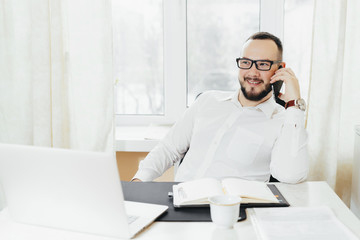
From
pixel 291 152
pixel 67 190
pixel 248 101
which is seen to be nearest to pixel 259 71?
pixel 248 101

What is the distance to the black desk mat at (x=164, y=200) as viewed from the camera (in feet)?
3.74

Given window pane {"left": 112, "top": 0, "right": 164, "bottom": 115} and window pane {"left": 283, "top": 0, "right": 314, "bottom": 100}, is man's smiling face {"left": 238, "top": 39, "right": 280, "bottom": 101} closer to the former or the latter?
window pane {"left": 283, "top": 0, "right": 314, "bottom": 100}

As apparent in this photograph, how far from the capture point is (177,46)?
2584 mm

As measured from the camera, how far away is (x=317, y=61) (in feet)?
7.09

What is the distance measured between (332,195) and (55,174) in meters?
0.89

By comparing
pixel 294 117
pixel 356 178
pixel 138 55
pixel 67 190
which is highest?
pixel 138 55

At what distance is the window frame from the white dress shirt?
2.20 ft

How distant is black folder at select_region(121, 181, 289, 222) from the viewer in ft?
3.75

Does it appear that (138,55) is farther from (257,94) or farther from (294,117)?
(294,117)

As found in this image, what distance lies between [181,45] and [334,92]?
0.97 meters

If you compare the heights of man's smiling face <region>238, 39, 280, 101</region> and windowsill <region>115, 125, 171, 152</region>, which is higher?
man's smiling face <region>238, 39, 280, 101</region>

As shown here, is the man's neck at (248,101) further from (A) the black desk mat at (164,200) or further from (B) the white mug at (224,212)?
(B) the white mug at (224,212)

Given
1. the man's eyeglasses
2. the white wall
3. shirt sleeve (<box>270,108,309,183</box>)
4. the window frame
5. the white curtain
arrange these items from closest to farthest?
shirt sleeve (<box>270,108,309,183</box>)
the man's eyeglasses
the white wall
the white curtain
the window frame

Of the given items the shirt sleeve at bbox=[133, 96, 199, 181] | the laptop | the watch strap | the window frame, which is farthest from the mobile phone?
the laptop
